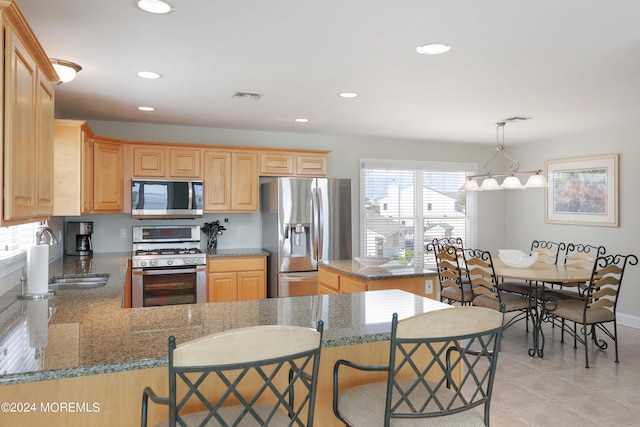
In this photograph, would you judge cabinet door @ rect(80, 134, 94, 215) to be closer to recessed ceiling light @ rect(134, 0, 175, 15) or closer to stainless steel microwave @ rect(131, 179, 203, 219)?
stainless steel microwave @ rect(131, 179, 203, 219)

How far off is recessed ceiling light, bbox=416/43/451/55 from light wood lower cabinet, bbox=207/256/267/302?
309cm

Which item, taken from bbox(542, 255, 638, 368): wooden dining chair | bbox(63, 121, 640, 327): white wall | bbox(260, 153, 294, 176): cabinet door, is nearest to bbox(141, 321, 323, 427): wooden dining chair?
bbox(542, 255, 638, 368): wooden dining chair

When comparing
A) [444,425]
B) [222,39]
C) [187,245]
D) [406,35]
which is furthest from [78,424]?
[187,245]

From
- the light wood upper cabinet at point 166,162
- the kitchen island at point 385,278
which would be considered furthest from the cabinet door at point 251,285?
the kitchen island at point 385,278

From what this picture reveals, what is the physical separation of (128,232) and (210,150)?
133cm

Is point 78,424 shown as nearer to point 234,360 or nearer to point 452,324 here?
point 234,360

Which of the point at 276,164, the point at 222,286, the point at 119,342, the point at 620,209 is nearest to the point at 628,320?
the point at 620,209

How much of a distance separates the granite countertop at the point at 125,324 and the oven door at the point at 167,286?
1.83 meters

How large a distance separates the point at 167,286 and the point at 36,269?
214 cm

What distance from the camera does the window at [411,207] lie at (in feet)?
20.7

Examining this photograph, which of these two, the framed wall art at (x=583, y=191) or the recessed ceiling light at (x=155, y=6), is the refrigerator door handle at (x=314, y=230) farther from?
the framed wall art at (x=583, y=191)

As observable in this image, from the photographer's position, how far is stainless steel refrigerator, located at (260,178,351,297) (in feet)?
16.4

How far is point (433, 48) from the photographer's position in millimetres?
2670

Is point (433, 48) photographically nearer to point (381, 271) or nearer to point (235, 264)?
point (381, 271)
